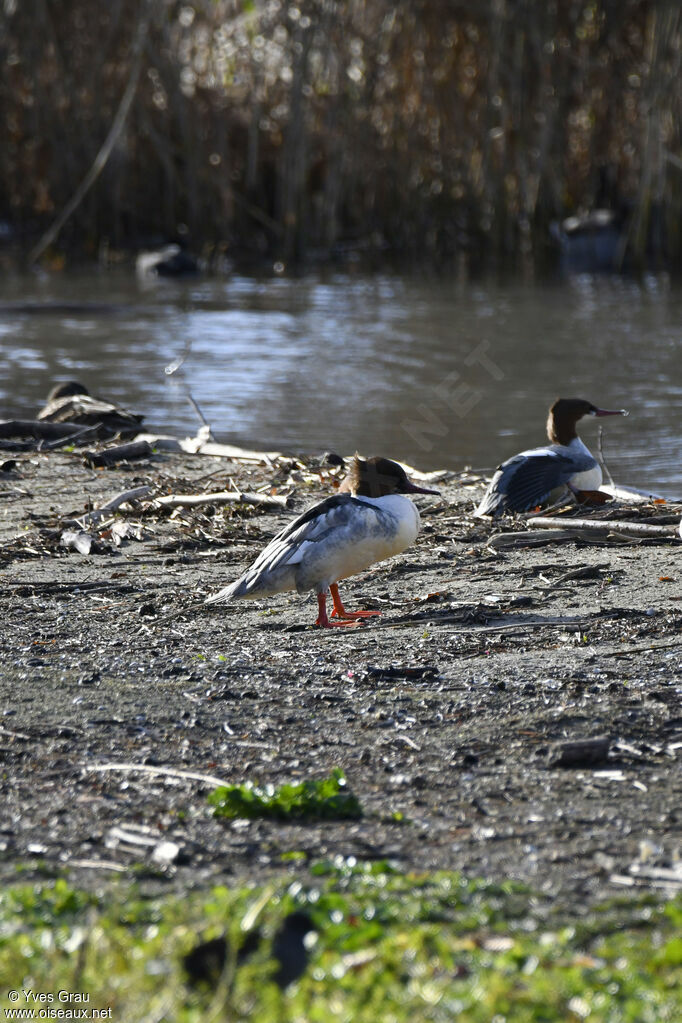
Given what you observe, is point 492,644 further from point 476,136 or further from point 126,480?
point 476,136

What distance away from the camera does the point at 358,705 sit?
392cm

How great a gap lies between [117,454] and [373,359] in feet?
18.3

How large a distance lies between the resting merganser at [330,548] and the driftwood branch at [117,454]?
117 inches

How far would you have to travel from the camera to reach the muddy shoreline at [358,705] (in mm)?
2973

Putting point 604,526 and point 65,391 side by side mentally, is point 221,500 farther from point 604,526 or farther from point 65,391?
point 65,391

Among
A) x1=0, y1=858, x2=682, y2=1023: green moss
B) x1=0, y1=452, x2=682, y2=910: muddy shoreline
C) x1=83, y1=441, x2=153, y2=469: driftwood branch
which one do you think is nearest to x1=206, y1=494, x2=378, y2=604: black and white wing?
x1=0, y1=452, x2=682, y2=910: muddy shoreline

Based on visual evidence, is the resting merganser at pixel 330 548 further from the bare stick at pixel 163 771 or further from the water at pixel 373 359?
the water at pixel 373 359

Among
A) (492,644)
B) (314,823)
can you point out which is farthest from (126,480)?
(314,823)

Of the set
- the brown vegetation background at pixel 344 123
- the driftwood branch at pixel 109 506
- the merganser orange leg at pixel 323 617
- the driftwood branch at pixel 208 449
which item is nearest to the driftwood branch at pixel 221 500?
the driftwood branch at pixel 109 506

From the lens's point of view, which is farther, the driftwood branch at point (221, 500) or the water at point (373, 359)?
the water at point (373, 359)

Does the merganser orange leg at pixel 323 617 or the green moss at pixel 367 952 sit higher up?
the green moss at pixel 367 952

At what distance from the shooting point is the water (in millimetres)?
9875

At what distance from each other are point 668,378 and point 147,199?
11.9 m

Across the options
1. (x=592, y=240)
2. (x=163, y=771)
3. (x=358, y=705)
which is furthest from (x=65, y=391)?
(x=592, y=240)
